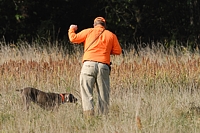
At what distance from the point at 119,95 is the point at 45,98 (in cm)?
160

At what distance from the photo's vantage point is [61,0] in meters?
25.4

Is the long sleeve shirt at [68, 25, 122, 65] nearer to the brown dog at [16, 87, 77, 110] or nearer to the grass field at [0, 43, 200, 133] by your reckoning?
the grass field at [0, 43, 200, 133]

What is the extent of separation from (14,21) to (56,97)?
13121mm

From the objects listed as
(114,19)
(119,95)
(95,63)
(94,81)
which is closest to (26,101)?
(94,81)

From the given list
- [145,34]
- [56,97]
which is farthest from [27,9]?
[56,97]

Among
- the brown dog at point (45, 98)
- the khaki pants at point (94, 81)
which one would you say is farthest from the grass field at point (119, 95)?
the khaki pants at point (94, 81)

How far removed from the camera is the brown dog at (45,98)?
35.5 ft

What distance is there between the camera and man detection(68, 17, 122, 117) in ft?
32.1

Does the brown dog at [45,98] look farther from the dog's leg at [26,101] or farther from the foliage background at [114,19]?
the foliage background at [114,19]

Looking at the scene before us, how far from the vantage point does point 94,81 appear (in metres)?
9.95

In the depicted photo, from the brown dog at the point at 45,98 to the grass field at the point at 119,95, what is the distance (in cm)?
13

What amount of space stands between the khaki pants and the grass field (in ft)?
0.82

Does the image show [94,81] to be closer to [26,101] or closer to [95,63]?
[95,63]

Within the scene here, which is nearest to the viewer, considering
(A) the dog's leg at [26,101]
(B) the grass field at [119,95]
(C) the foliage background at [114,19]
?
(B) the grass field at [119,95]
